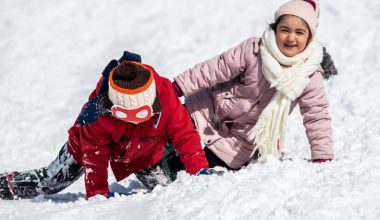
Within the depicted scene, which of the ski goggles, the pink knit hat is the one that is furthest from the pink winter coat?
the ski goggles

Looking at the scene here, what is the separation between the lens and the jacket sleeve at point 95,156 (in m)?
3.54

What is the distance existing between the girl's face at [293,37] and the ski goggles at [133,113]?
91 centimetres

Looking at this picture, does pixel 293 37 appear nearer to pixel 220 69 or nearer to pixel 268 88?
pixel 268 88

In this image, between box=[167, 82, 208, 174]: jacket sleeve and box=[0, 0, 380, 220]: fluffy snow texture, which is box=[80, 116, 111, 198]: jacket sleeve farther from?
box=[167, 82, 208, 174]: jacket sleeve

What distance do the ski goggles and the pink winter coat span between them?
25.6 inches

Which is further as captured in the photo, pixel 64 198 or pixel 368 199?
pixel 64 198

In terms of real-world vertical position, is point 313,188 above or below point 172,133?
below

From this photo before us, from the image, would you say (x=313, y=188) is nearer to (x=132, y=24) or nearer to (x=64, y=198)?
(x=64, y=198)

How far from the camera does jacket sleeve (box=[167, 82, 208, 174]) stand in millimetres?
3648

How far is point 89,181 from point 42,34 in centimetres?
427

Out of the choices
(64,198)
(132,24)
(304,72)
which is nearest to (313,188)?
(304,72)

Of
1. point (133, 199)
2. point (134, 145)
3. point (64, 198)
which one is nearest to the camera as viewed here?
point (133, 199)

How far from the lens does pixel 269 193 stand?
2.91 m

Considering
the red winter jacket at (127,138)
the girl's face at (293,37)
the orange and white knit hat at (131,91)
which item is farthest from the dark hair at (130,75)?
the girl's face at (293,37)
